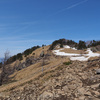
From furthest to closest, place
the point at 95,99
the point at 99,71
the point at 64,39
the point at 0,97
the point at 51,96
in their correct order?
the point at 64,39 → the point at 99,71 → the point at 0,97 → the point at 51,96 → the point at 95,99

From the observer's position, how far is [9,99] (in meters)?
9.96

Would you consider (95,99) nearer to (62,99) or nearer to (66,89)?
(62,99)

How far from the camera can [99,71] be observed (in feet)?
37.7

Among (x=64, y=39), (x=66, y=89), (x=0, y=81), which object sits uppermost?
(x=64, y=39)

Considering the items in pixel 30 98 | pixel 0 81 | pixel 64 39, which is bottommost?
pixel 0 81

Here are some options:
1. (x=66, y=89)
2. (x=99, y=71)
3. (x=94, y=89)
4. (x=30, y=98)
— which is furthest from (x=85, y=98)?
Result: (x=99, y=71)

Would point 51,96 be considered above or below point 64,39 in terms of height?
below

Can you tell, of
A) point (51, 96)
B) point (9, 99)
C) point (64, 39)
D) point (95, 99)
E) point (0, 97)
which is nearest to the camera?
point (95, 99)

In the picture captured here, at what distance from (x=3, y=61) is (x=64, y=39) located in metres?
58.5

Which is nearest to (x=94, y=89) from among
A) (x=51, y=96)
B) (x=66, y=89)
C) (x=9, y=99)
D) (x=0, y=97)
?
(x=66, y=89)

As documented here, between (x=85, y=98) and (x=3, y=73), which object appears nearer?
(x=85, y=98)

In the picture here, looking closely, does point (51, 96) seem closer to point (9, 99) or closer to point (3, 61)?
point (9, 99)

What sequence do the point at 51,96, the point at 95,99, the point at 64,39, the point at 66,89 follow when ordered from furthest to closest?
the point at 64,39 → the point at 66,89 → the point at 51,96 → the point at 95,99

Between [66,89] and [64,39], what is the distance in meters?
69.1
